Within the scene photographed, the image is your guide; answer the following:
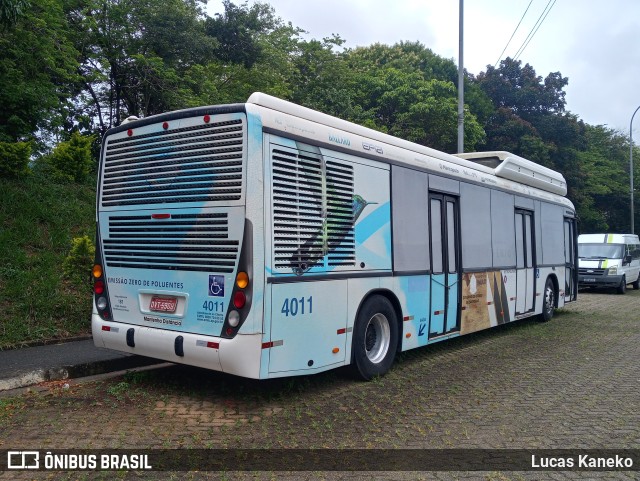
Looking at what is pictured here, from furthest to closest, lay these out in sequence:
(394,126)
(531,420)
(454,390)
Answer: (394,126)
(454,390)
(531,420)

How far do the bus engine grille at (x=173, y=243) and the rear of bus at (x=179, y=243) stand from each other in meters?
0.01

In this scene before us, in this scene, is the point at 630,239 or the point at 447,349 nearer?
the point at 447,349

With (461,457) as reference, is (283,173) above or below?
above

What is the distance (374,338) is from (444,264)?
2.02 metres

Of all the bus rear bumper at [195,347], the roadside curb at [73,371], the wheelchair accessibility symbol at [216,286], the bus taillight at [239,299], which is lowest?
the roadside curb at [73,371]

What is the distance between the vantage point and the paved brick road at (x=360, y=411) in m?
4.84

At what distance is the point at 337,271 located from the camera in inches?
249

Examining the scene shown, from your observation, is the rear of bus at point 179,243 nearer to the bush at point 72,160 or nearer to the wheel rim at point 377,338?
the wheel rim at point 377,338

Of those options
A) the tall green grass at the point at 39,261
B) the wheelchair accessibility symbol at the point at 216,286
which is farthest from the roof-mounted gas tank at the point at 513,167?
the tall green grass at the point at 39,261

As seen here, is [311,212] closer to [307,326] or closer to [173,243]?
[307,326]

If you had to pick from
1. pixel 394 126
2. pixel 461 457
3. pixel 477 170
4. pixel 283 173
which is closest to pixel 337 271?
pixel 283 173

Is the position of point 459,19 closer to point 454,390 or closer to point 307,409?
point 454,390

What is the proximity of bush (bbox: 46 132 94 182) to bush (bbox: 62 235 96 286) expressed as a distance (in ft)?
20.1

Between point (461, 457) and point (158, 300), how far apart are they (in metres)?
3.44
